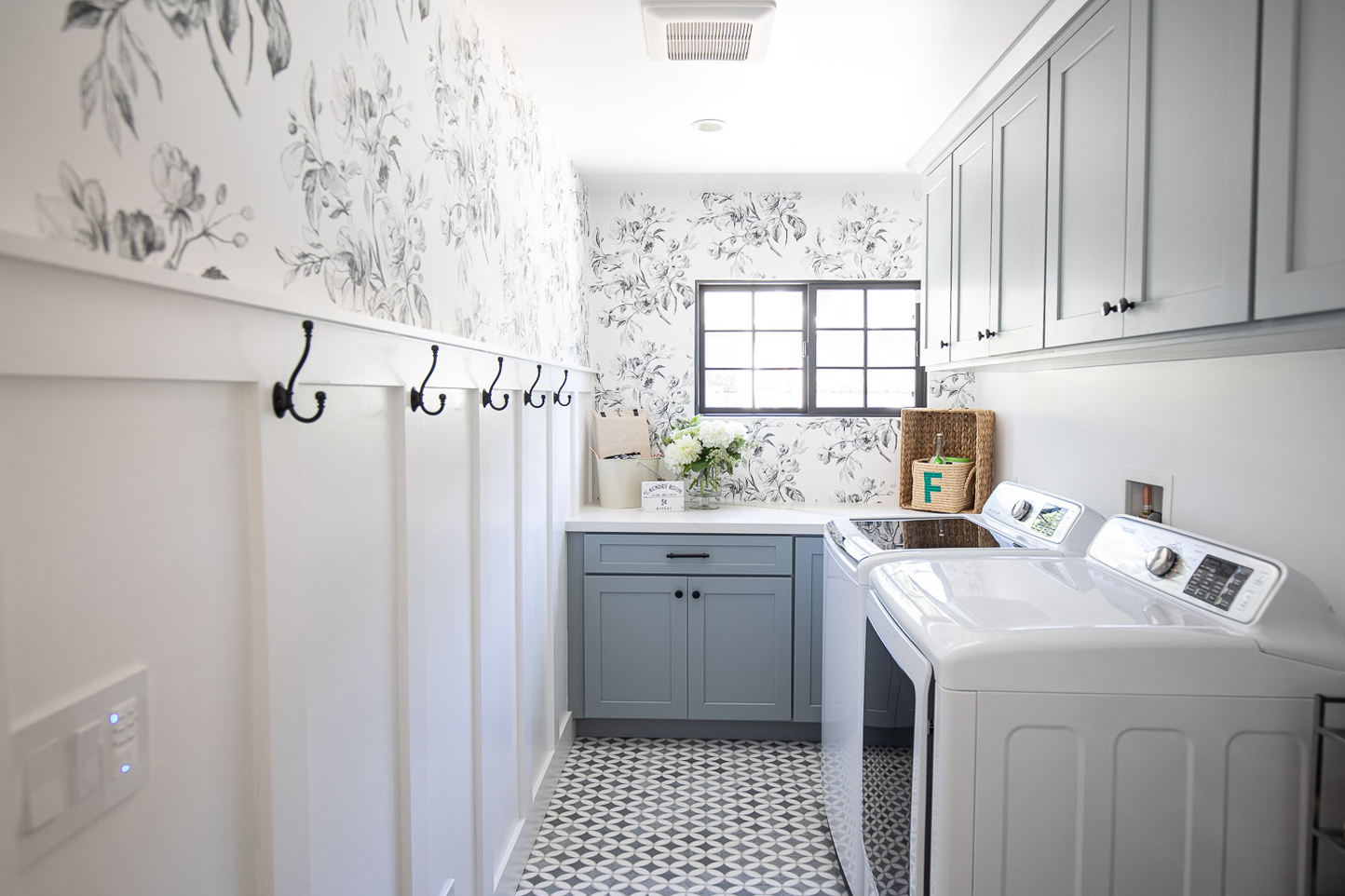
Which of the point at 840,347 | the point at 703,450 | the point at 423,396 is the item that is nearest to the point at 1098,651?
the point at 423,396

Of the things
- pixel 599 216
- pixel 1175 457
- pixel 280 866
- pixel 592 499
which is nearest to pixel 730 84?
pixel 599 216

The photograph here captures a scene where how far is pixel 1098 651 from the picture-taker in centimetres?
130

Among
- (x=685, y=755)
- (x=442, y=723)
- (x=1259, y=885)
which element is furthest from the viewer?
(x=685, y=755)

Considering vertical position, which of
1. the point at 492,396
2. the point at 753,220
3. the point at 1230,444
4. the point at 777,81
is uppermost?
the point at 777,81

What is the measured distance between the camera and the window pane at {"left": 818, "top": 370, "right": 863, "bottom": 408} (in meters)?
3.77

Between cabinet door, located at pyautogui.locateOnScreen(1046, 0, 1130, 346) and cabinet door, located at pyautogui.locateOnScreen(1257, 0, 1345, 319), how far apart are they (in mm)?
391

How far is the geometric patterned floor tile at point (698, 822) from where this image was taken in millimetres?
2248

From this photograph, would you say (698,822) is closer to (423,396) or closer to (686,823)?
(686,823)

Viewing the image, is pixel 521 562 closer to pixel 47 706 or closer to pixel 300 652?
pixel 300 652

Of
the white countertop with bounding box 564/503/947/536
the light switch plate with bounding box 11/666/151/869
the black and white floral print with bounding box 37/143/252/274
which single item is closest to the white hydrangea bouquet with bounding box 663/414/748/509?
the white countertop with bounding box 564/503/947/536

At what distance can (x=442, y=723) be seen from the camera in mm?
1646

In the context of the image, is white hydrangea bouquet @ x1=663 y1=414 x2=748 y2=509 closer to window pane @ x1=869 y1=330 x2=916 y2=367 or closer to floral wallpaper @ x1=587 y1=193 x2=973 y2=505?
floral wallpaper @ x1=587 y1=193 x2=973 y2=505

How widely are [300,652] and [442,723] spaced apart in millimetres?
665

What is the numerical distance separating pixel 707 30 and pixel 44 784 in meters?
1.99
